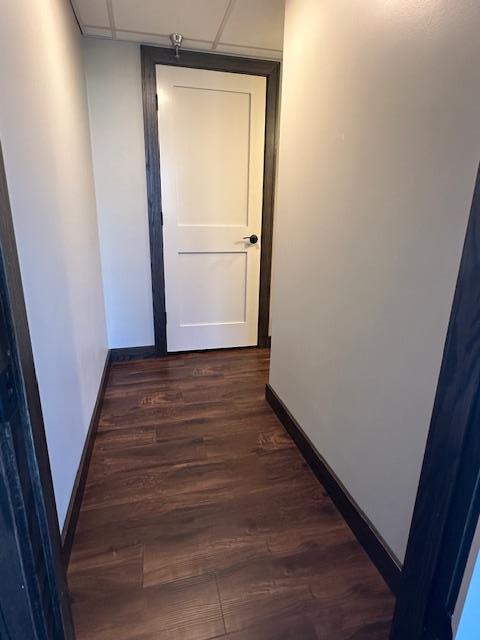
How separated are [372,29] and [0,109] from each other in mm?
1155

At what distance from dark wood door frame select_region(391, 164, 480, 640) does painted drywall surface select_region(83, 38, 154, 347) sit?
96.9 inches

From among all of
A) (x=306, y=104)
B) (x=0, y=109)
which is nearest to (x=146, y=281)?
(x=306, y=104)

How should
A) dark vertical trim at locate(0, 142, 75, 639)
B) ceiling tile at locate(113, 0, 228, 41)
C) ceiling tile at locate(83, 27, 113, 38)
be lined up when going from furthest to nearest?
1. ceiling tile at locate(83, 27, 113, 38)
2. ceiling tile at locate(113, 0, 228, 41)
3. dark vertical trim at locate(0, 142, 75, 639)

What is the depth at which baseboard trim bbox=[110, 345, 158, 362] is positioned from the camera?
117 inches

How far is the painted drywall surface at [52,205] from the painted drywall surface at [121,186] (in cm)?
33

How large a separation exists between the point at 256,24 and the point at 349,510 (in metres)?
2.63

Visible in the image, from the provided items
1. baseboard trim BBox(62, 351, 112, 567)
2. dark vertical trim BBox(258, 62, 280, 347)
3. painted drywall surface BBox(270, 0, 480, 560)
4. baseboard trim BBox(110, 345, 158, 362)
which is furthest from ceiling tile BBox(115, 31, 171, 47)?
baseboard trim BBox(62, 351, 112, 567)

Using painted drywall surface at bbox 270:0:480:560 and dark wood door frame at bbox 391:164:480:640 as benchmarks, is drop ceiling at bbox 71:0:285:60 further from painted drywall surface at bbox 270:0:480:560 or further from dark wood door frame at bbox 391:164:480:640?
dark wood door frame at bbox 391:164:480:640

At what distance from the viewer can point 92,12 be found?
204cm

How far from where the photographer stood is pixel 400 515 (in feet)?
3.86

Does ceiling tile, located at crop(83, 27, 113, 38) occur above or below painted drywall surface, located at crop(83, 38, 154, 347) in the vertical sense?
above

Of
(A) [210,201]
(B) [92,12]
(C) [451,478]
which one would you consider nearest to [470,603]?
(C) [451,478]

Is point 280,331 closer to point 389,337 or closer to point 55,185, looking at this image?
point 389,337

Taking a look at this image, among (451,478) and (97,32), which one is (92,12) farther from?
(451,478)
